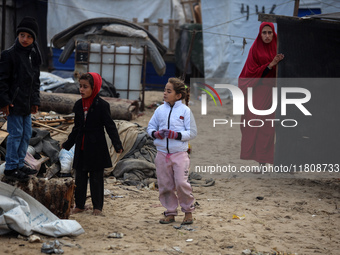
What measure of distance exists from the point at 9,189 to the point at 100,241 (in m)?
0.89

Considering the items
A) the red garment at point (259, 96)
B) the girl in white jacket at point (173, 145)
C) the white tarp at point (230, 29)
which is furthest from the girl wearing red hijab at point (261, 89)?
the white tarp at point (230, 29)

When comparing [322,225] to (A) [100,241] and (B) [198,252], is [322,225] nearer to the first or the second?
(B) [198,252]

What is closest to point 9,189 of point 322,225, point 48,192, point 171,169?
point 48,192

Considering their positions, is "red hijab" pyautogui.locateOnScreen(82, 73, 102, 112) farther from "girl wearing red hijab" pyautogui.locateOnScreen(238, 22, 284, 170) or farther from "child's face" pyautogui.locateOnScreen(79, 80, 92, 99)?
"girl wearing red hijab" pyautogui.locateOnScreen(238, 22, 284, 170)

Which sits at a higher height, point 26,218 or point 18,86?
point 18,86

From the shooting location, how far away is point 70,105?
11.0 m

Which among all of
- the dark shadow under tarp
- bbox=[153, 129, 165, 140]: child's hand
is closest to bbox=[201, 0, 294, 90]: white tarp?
the dark shadow under tarp

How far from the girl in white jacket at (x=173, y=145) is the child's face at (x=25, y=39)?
1346mm

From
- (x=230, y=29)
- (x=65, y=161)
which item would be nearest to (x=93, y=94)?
(x=65, y=161)

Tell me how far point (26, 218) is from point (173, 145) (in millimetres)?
1433

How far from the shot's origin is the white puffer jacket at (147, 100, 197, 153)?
16.1ft

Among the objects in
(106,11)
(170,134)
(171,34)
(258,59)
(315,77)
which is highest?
(106,11)

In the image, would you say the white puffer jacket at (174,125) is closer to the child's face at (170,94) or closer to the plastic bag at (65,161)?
the child's face at (170,94)

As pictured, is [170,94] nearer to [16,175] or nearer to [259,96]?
[16,175]
